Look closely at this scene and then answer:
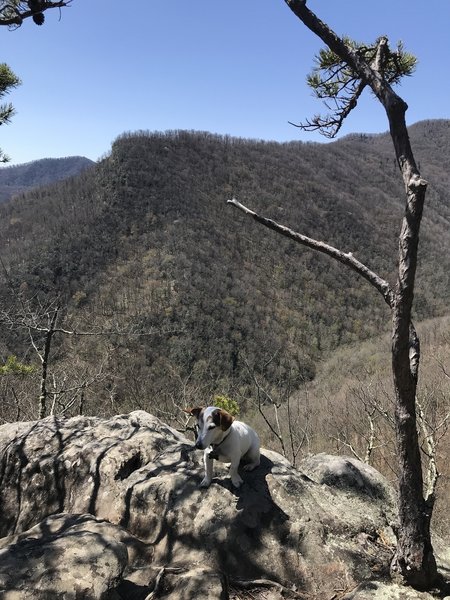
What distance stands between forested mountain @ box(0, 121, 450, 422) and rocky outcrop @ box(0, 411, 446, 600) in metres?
19.0

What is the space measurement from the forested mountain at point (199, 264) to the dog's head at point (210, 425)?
2037 cm

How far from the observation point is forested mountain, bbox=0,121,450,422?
146 ft

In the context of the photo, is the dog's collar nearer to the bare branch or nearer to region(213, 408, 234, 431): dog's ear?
region(213, 408, 234, 431): dog's ear

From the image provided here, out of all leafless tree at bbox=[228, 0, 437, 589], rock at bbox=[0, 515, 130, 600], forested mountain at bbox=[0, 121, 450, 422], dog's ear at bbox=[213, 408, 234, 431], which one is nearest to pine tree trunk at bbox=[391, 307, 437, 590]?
leafless tree at bbox=[228, 0, 437, 589]

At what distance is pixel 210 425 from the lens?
3598 millimetres

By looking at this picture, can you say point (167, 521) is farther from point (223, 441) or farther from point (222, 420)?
point (222, 420)

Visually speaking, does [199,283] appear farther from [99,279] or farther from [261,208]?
[261,208]

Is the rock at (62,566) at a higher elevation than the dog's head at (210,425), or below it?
below

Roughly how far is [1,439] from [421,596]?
463cm

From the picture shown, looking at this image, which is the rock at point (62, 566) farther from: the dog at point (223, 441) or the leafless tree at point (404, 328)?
the leafless tree at point (404, 328)

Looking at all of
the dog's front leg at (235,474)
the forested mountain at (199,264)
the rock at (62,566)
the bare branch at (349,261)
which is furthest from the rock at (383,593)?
the forested mountain at (199,264)

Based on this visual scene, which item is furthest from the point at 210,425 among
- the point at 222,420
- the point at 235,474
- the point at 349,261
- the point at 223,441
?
the point at 349,261

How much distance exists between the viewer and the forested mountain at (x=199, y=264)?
44594 millimetres

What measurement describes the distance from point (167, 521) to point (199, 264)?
54708 millimetres
